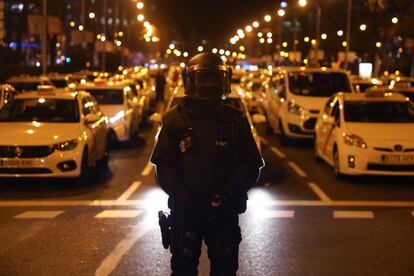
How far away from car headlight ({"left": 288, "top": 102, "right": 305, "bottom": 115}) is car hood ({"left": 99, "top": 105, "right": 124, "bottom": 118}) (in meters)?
4.08

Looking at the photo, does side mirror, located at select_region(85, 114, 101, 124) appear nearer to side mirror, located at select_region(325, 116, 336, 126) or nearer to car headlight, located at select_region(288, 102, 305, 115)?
side mirror, located at select_region(325, 116, 336, 126)

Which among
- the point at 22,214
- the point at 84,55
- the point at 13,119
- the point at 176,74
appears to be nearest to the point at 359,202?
the point at 22,214

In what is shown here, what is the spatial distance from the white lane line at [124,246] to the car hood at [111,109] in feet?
28.9

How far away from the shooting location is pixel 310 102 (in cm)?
1883

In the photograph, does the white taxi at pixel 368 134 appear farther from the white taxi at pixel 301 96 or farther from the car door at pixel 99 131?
the car door at pixel 99 131

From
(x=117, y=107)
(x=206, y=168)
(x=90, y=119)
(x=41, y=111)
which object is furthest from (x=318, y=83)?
(x=206, y=168)

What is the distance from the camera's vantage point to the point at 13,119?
12.8 m

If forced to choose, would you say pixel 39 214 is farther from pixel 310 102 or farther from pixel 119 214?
pixel 310 102

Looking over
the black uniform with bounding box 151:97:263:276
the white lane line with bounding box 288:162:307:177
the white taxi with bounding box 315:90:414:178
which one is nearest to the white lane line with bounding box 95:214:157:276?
the black uniform with bounding box 151:97:263:276

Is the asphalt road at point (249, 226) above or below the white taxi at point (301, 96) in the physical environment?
below

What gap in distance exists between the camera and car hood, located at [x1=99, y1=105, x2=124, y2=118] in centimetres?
1803

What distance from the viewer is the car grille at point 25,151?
11.4 m

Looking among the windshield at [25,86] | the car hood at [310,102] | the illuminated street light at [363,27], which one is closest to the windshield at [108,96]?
the windshield at [25,86]

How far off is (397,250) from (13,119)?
7.33 meters
